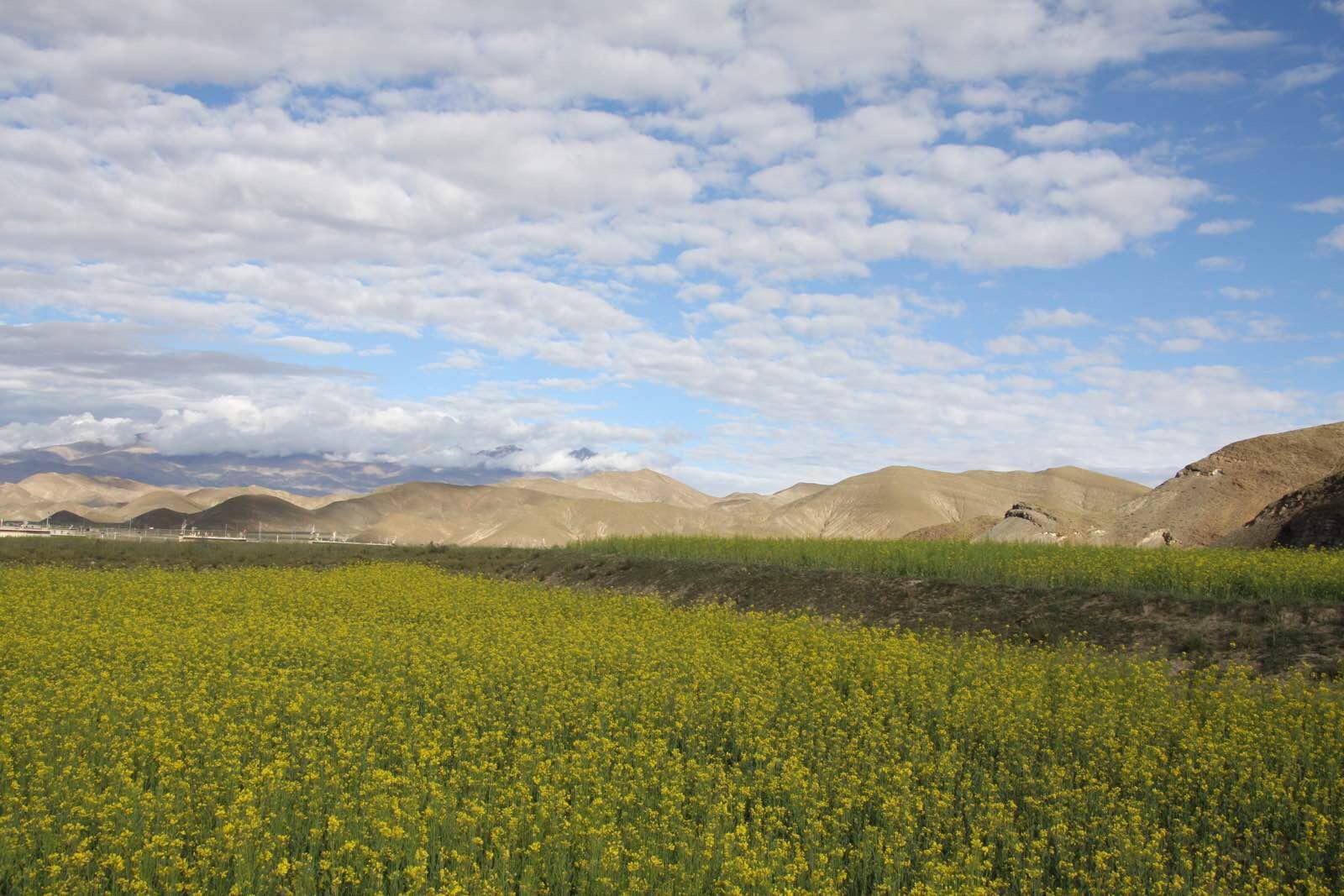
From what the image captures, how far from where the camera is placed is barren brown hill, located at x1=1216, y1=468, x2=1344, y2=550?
28.9m

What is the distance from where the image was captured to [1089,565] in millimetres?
22344

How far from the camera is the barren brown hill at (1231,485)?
3822cm

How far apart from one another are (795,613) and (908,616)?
9.96ft

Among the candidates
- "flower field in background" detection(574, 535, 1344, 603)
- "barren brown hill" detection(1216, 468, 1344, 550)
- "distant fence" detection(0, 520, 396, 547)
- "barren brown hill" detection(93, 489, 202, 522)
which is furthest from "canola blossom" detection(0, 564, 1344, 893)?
"barren brown hill" detection(93, 489, 202, 522)

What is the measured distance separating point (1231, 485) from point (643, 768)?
125 ft

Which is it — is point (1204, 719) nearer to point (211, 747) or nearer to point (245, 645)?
point (211, 747)

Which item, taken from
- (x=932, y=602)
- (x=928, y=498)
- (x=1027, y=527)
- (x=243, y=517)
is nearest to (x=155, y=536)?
(x=1027, y=527)

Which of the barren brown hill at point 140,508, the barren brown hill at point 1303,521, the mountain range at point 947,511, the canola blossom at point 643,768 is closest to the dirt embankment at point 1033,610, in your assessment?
the canola blossom at point 643,768

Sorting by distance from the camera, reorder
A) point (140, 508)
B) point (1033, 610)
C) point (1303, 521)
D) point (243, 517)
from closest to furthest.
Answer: point (1033, 610) < point (1303, 521) < point (243, 517) < point (140, 508)

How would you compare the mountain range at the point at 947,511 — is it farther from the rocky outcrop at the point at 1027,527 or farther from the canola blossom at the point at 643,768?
the canola blossom at the point at 643,768

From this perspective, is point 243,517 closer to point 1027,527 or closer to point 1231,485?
point 1027,527

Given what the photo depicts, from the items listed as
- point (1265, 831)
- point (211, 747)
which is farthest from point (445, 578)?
point (1265, 831)

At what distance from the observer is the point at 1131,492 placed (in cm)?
11712

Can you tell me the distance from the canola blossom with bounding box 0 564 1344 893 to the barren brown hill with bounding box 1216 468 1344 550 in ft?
60.8
